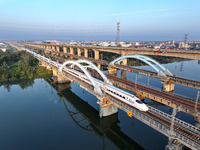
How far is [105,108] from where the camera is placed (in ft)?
120

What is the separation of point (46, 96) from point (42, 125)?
67.7 ft

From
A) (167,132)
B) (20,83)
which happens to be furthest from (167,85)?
(20,83)

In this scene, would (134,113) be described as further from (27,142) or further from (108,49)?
(108,49)

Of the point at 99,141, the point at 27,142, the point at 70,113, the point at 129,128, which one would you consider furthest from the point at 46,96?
the point at 129,128

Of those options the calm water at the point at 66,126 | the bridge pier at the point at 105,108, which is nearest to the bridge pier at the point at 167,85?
the calm water at the point at 66,126

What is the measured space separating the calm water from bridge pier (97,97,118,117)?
Result: 1453 mm

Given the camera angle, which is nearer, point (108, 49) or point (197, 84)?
point (197, 84)

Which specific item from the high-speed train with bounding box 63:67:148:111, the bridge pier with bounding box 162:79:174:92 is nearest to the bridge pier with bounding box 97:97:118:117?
the high-speed train with bounding box 63:67:148:111

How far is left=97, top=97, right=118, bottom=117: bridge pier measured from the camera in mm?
35594

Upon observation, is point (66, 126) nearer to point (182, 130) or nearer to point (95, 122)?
point (95, 122)

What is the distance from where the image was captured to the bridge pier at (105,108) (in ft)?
117

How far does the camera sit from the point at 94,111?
42031mm

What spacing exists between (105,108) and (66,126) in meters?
11.7

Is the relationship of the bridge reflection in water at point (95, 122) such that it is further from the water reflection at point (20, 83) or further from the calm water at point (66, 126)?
the water reflection at point (20, 83)
